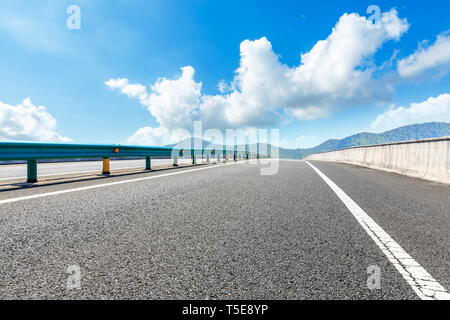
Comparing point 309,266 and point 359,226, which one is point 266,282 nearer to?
point 309,266

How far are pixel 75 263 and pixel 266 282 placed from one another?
1.47 m

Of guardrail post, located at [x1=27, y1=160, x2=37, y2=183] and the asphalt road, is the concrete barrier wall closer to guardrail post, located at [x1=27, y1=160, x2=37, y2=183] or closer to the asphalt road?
the asphalt road

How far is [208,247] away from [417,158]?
31.1 ft

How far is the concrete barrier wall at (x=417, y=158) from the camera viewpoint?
288 inches

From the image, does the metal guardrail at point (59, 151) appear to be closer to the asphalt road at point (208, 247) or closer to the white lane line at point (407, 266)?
the asphalt road at point (208, 247)

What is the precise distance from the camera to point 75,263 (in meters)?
1.97

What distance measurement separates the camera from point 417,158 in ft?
28.9

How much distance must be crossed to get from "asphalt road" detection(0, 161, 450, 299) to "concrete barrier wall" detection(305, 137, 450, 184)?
4219 millimetres

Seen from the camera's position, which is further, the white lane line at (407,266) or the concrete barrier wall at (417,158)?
the concrete barrier wall at (417,158)

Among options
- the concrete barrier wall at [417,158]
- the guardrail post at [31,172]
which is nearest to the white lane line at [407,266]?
the concrete barrier wall at [417,158]

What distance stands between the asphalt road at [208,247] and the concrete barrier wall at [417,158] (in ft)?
13.8

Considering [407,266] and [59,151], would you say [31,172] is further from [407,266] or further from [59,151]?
[407,266]

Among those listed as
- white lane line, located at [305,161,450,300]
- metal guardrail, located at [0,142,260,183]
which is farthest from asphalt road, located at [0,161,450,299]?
metal guardrail, located at [0,142,260,183]
